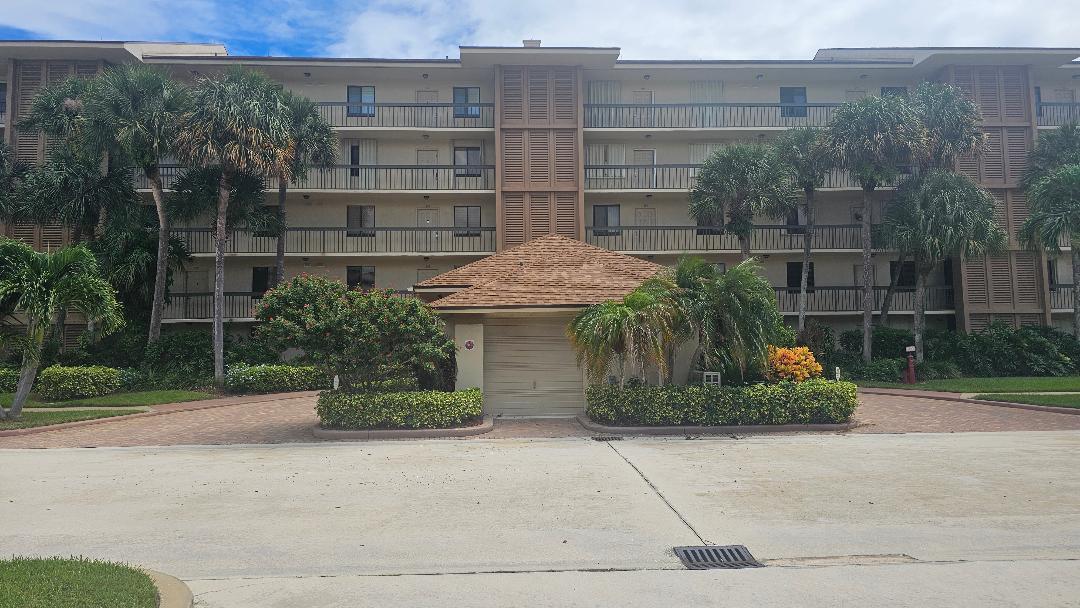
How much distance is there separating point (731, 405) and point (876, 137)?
569 inches

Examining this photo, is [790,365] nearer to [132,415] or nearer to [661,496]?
[661,496]

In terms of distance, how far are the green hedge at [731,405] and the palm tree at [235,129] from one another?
14.3 metres

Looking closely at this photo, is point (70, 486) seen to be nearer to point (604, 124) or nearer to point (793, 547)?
point (793, 547)

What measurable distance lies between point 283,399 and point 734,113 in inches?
856

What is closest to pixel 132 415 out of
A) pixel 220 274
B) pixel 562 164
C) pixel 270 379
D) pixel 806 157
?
pixel 270 379

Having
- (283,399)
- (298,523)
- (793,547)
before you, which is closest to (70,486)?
(298,523)

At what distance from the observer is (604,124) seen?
30312 mm

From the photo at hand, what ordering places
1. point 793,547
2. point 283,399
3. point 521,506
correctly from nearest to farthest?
1. point 793,547
2. point 521,506
3. point 283,399

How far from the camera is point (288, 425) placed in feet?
51.2

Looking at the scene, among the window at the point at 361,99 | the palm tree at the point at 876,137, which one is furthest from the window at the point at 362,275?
the palm tree at the point at 876,137

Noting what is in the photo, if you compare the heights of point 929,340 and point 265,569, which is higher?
point 929,340

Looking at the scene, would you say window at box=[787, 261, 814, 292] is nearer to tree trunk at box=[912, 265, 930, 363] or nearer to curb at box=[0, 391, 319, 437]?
tree trunk at box=[912, 265, 930, 363]

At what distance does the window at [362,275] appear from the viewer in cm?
3047

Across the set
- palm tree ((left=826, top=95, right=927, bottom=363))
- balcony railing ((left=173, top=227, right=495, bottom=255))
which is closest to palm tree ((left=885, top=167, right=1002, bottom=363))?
palm tree ((left=826, top=95, right=927, bottom=363))
